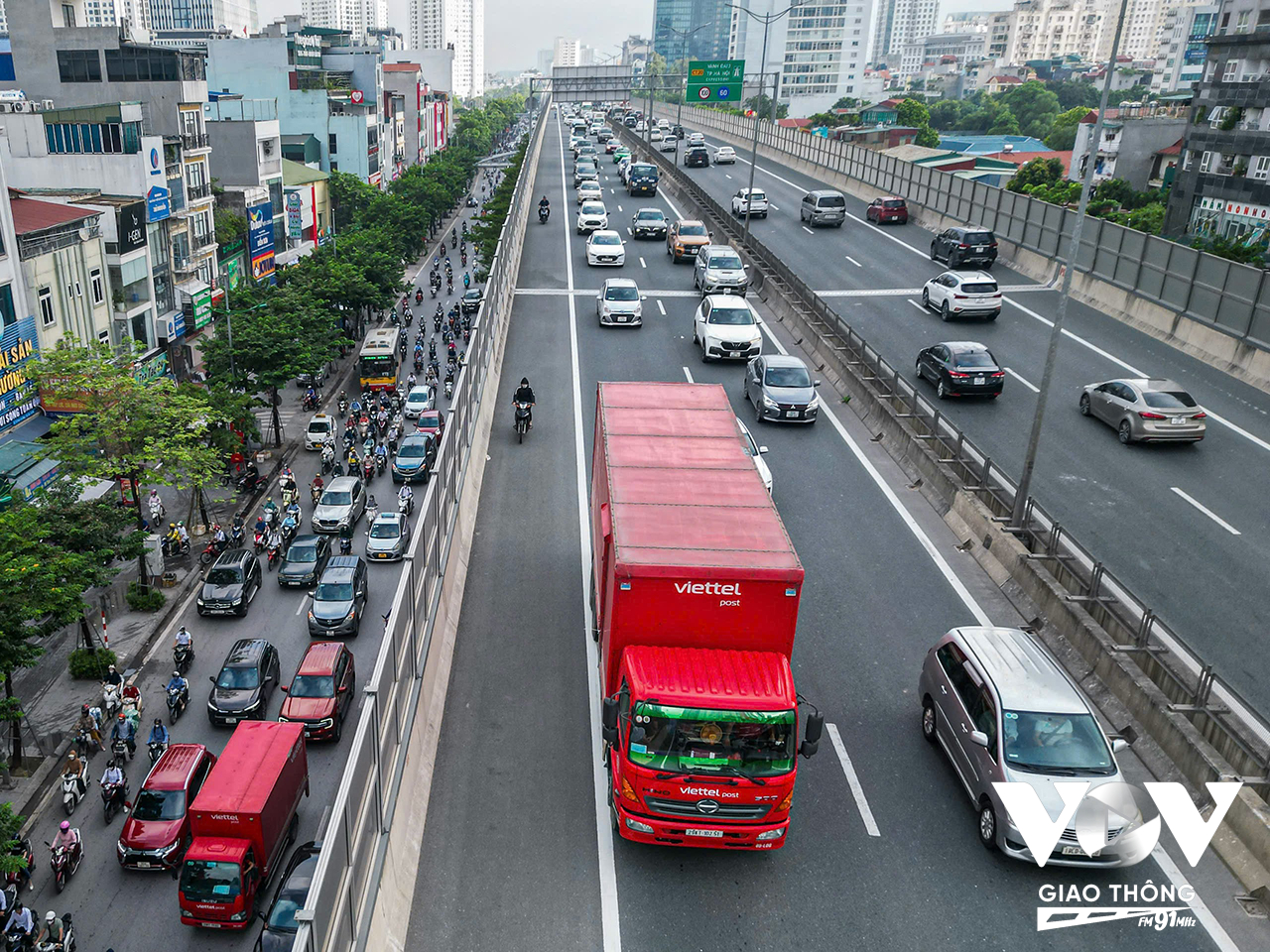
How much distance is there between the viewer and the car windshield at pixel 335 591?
97.6 feet

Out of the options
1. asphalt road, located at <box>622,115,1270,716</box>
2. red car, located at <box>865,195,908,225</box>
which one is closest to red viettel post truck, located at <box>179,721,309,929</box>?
asphalt road, located at <box>622,115,1270,716</box>

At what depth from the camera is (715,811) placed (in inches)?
455

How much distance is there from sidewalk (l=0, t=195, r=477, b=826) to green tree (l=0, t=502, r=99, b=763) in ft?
2.81

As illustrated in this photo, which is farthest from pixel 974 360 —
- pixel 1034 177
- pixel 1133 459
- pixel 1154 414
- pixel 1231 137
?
pixel 1034 177

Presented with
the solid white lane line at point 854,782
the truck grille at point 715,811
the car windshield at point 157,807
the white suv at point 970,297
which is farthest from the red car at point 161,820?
the white suv at point 970,297

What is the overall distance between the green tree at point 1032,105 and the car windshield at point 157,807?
17799 cm

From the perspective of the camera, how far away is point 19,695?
28.1 meters

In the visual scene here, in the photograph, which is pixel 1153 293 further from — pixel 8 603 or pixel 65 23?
pixel 65 23

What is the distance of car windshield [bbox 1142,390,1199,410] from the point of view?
82.2ft

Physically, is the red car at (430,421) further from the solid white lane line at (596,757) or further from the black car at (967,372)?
the black car at (967,372)

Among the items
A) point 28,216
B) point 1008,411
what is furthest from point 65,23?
point 1008,411

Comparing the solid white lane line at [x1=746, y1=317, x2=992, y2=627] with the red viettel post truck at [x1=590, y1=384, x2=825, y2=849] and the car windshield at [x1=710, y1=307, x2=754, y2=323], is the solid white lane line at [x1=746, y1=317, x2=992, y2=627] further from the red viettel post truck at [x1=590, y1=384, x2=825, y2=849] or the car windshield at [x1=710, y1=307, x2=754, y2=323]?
the car windshield at [x1=710, y1=307, x2=754, y2=323]

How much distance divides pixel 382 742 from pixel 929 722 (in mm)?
8210

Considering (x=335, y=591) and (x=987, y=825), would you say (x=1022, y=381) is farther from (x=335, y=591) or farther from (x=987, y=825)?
(x=335, y=591)
